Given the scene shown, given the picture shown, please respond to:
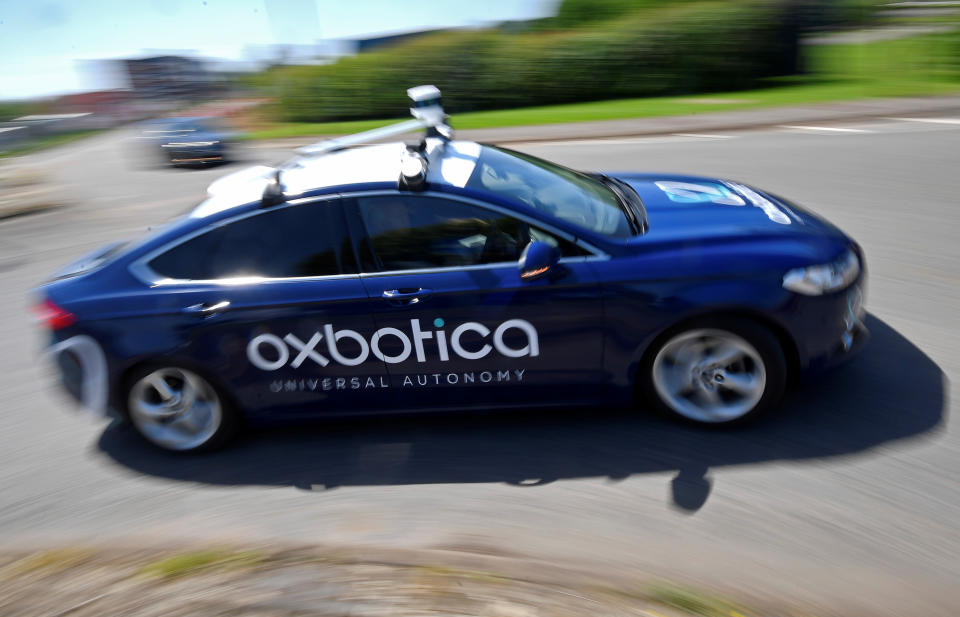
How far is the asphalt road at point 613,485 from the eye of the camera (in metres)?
3.24

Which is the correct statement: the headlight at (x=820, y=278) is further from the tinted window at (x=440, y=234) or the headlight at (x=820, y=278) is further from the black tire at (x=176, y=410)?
the black tire at (x=176, y=410)

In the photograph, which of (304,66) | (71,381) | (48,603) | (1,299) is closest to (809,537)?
(48,603)

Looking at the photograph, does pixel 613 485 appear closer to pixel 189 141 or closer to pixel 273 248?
pixel 273 248

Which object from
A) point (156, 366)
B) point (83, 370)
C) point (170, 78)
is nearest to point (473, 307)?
point (156, 366)

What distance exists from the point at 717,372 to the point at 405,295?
160 cm

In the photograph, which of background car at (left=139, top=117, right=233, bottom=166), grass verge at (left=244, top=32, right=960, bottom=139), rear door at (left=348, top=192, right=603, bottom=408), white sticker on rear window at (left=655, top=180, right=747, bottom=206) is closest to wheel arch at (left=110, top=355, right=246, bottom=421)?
rear door at (left=348, top=192, right=603, bottom=408)

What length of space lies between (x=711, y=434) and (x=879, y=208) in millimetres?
5038

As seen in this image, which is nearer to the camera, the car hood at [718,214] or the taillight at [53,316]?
the car hood at [718,214]

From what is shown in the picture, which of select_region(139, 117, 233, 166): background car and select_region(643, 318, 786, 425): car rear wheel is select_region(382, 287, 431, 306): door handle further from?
select_region(139, 117, 233, 166): background car

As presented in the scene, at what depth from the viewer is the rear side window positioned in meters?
4.17

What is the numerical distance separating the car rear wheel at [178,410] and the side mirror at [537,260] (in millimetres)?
1831

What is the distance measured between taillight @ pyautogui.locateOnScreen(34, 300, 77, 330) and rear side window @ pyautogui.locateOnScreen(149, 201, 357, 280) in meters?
0.57

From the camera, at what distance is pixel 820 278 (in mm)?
3924

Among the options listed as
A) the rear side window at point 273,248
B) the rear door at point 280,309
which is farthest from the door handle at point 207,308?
the rear side window at point 273,248
